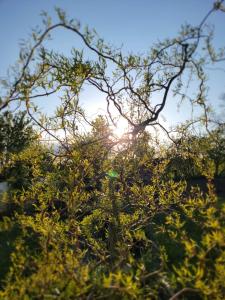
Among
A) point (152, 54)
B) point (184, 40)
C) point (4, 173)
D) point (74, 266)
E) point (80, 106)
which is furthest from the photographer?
point (80, 106)

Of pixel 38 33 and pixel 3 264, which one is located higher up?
pixel 38 33

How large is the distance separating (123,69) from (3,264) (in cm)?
830

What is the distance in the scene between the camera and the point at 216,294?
87.6 inches

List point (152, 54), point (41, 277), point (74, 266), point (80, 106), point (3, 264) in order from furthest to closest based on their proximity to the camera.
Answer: point (3, 264)
point (80, 106)
point (152, 54)
point (74, 266)
point (41, 277)

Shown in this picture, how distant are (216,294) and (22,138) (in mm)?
2715

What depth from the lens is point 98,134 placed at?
4.54m

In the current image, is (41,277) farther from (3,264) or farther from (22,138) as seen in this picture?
(3,264)

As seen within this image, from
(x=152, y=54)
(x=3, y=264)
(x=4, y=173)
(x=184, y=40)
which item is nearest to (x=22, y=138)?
(x=4, y=173)

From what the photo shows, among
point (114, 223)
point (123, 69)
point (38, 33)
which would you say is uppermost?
point (123, 69)

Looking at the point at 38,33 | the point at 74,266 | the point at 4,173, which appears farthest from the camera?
the point at 4,173

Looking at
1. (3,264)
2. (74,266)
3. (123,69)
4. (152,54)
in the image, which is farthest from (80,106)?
(3,264)

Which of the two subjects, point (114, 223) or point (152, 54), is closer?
point (152, 54)

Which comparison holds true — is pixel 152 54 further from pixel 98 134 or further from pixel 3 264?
pixel 3 264

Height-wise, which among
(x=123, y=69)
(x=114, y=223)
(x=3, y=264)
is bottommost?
(x=3, y=264)
